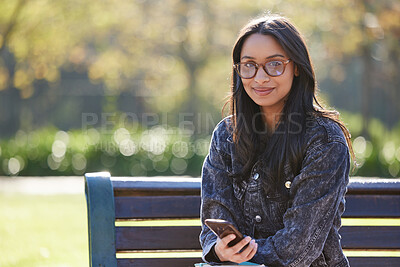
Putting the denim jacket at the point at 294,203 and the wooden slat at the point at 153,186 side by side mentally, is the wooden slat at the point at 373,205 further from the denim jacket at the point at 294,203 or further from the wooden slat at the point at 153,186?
the wooden slat at the point at 153,186

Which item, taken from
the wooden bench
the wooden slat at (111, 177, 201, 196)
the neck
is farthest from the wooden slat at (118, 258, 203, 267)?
the neck

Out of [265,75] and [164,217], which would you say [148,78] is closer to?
[164,217]

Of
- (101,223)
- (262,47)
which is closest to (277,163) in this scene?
(262,47)

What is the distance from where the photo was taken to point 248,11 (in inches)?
758

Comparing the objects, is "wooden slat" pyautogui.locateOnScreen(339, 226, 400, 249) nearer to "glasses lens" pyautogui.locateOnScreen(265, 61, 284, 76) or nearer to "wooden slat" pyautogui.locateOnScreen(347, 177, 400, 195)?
"wooden slat" pyautogui.locateOnScreen(347, 177, 400, 195)

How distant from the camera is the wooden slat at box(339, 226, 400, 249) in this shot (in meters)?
2.81

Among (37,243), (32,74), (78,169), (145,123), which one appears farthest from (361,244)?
(145,123)

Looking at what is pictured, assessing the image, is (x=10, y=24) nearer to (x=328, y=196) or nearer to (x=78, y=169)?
(x=78, y=169)

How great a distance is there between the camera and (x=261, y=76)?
2555 mm

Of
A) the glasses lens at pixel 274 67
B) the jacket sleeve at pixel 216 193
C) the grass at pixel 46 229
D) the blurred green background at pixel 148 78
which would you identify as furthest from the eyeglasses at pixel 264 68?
the blurred green background at pixel 148 78

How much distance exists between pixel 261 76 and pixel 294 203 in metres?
0.53

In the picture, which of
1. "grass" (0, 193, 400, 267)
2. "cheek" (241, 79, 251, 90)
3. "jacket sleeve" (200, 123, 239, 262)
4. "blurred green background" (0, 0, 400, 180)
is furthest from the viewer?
"blurred green background" (0, 0, 400, 180)

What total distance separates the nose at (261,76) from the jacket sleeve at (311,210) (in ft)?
1.14

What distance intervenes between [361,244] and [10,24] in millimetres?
11190
